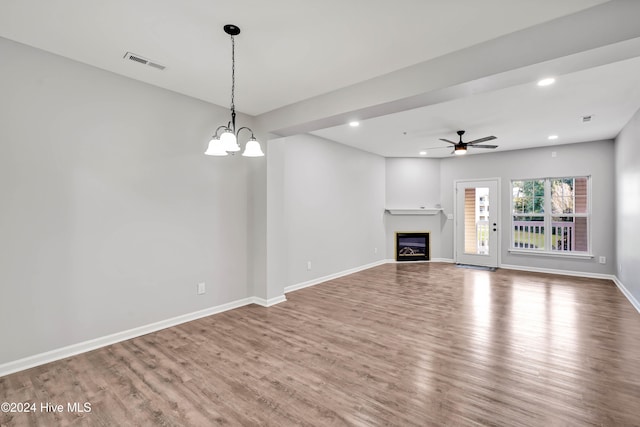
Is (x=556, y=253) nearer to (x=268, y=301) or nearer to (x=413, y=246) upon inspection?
(x=413, y=246)

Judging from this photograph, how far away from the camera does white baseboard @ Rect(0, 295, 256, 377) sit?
2.51 metres

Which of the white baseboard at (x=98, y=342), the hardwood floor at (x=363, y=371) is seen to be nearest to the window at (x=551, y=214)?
the hardwood floor at (x=363, y=371)

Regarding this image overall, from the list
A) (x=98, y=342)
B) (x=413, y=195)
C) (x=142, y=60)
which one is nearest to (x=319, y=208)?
(x=413, y=195)

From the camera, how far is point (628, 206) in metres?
4.55

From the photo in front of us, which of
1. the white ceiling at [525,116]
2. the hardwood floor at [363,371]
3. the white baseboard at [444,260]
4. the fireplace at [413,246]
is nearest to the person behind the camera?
the hardwood floor at [363,371]

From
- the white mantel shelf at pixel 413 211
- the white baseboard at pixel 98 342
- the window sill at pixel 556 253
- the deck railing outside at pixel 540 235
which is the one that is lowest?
the white baseboard at pixel 98 342

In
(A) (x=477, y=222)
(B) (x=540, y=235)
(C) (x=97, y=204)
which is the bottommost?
(B) (x=540, y=235)

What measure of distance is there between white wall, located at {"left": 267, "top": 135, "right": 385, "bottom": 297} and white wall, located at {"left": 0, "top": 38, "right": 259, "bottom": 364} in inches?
33.7

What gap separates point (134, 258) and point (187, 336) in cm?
104

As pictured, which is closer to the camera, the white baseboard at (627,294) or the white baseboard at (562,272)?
the white baseboard at (627,294)

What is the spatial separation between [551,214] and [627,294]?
2290mm

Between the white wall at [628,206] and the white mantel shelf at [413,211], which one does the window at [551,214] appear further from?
the white mantel shelf at [413,211]

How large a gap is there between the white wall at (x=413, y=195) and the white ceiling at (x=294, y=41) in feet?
12.3

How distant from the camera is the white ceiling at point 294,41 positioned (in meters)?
2.08
